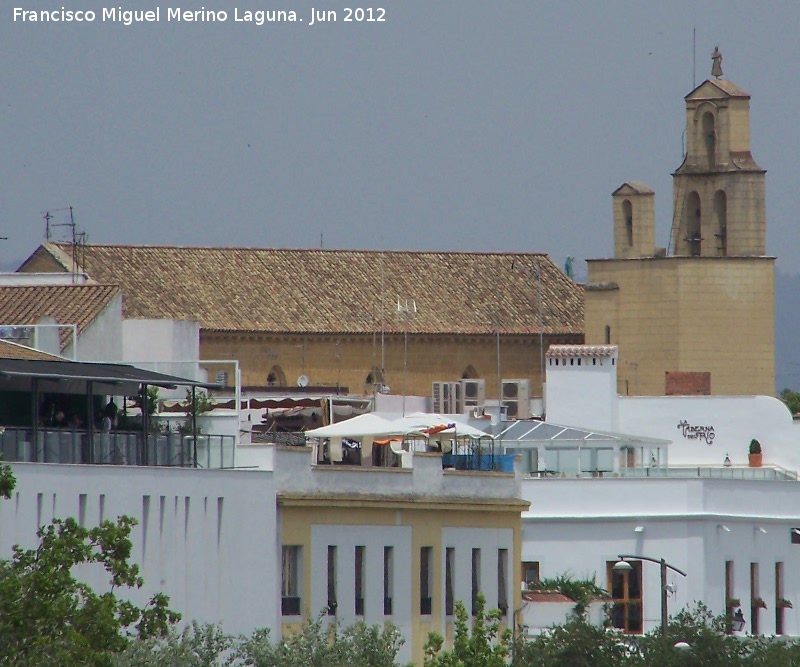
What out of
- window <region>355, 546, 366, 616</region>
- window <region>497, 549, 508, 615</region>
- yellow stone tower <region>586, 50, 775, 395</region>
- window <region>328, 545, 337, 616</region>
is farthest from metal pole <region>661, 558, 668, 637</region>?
yellow stone tower <region>586, 50, 775, 395</region>

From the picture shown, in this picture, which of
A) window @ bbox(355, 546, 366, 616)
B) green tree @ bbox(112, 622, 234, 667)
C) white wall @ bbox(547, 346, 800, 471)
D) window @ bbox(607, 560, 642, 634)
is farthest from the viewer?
white wall @ bbox(547, 346, 800, 471)

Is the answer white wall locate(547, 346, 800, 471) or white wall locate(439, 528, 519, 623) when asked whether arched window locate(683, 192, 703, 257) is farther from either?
white wall locate(439, 528, 519, 623)

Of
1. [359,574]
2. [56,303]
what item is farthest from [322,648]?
[56,303]

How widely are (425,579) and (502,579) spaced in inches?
87.1

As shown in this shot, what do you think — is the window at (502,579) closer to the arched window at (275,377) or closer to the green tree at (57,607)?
the green tree at (57,607)

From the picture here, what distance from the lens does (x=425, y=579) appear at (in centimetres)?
4969

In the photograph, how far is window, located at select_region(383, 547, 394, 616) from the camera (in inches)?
1917

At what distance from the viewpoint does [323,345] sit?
94250mm

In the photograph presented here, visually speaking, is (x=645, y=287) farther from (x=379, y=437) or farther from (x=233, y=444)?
(x=233, y=444)

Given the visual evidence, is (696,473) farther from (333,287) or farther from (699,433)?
(333,287)

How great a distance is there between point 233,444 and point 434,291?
5049 cm

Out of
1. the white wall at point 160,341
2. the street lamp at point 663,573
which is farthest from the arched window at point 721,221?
the street lamp at point 663,573

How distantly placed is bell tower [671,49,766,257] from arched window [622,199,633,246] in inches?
79.9

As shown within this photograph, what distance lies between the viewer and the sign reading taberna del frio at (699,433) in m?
72.2
